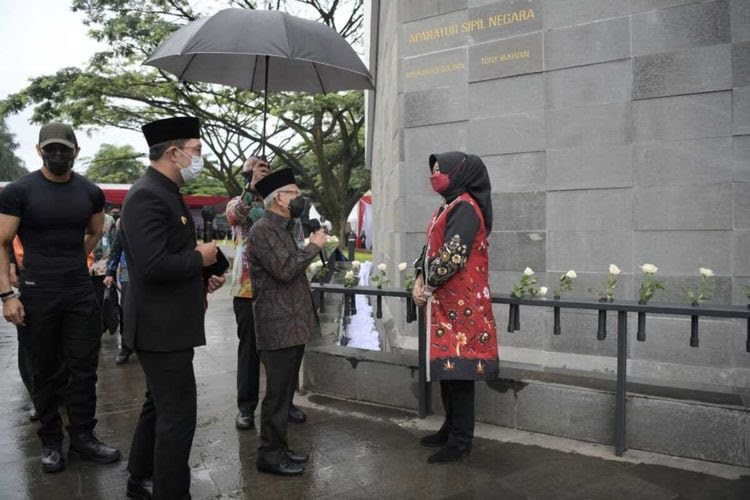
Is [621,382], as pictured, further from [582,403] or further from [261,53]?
[261,53]

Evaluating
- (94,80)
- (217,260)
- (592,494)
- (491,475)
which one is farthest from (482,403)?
(94,80)

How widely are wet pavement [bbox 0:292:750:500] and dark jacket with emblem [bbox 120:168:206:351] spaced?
1.09 m

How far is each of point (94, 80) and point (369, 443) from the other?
19.8 m

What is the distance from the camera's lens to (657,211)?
482 centimetres

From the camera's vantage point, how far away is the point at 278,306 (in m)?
3.54

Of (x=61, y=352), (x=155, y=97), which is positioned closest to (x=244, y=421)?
(x=61, y=352)

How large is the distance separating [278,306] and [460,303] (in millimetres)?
1108

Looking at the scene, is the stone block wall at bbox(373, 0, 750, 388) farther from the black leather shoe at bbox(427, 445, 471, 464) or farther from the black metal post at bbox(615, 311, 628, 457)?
the black leather shoe at bbox(427, 445, 471, 464)

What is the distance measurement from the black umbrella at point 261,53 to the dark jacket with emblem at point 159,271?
5.19 ft

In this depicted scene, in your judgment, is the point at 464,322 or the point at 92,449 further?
the point at 92,449

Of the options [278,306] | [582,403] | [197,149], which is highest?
[197,149]

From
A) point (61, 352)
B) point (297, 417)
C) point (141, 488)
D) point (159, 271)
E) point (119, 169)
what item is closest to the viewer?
point (159, 271)

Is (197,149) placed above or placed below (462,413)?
above

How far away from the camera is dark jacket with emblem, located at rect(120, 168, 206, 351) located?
9.16ft
